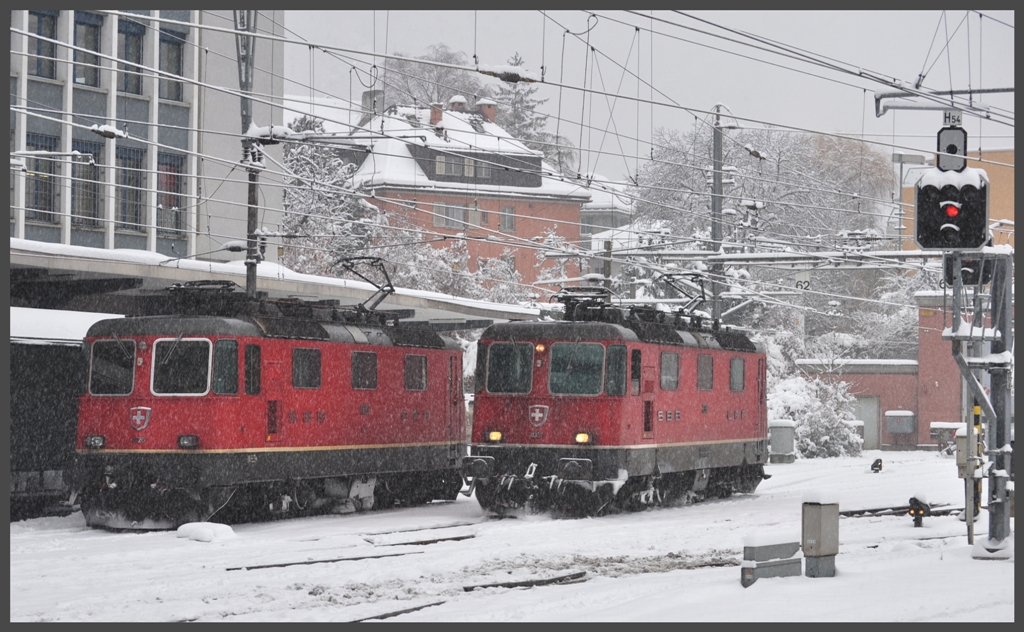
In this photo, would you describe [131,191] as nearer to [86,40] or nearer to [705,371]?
[86,40]

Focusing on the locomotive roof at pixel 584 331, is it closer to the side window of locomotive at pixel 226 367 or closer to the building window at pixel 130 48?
the side window of locomotive at pixel 226 367

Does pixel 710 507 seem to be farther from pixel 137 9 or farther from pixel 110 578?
pixel 137 9

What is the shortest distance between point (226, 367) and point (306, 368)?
5.41 feet

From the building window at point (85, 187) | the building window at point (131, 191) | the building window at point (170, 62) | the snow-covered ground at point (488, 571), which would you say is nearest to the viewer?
the snow-covered ground at point (488, 571)

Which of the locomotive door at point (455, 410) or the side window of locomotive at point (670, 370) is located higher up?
the side window of locomotive at point (670, 370)

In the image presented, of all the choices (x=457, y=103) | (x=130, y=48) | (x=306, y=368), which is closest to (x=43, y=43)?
(x=130, y=48)

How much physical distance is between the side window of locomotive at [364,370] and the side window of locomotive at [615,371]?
3.64 meters

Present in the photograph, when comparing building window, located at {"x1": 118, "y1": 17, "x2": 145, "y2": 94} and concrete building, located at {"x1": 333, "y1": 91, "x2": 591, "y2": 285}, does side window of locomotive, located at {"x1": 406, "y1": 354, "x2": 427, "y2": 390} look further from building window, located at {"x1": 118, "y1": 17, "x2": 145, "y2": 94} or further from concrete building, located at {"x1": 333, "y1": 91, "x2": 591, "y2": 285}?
concrete building, located at {"x1": 333, "y1": 91, "x2": 591, "y2": 285}

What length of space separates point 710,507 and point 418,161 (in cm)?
4783

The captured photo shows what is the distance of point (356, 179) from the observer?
68.0 meters

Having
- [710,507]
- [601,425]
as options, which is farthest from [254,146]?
[710,507]

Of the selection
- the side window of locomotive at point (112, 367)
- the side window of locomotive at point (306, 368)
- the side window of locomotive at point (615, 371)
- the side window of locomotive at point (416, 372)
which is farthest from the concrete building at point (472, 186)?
the side window of locomotive at point (112, 367)

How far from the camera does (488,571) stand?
51.1ft

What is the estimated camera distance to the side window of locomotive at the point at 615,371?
22219 mm
